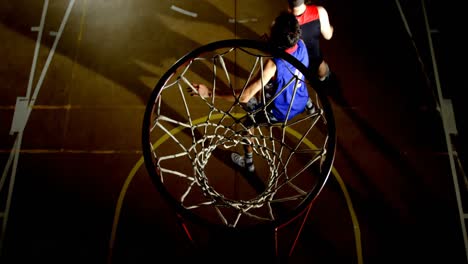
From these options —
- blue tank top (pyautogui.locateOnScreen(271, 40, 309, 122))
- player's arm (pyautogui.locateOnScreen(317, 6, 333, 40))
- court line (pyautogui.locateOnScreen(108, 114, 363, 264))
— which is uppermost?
player's arm (pyautogui.locateOnScreen(317, 6, 333, 40))

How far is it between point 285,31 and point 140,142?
2.34 meters

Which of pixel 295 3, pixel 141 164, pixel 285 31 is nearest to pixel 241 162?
pixel 141 164

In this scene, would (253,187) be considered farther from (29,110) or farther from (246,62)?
(29,110)

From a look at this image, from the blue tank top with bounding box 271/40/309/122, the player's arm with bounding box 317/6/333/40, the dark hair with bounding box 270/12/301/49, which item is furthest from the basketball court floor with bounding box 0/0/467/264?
the dark hair with bounding box 270/12/301/49

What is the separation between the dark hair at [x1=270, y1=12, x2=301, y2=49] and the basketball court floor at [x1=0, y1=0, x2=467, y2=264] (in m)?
1.73

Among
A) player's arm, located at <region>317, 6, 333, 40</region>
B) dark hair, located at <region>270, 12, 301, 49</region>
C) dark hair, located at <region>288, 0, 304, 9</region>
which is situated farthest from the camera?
player's arm, located at <region>317, 6, 333, 40</region>

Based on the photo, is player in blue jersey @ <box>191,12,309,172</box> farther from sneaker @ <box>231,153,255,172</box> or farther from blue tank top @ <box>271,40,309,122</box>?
sneaker @ <box>231,153,255,172</box>

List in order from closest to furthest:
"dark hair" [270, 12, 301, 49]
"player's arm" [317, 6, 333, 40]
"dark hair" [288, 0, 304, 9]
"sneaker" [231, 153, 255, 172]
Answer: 1. "dark hair" [270, 12, 301, 49]
2. "dark hair" [288, 0, 304, 9]
3. "player's arm" [317, 6, 333, 40]
4. "sneaker" [231, 153, 255, 172]

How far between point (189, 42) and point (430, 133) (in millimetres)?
3456

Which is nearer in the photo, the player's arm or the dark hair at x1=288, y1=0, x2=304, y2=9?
the dark hair at x1=288, y1=0, x2=304, y2=9

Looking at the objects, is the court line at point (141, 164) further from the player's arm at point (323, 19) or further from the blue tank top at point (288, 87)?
the player's arm at point (323, 19)

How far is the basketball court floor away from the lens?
339cm

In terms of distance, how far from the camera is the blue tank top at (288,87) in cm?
253

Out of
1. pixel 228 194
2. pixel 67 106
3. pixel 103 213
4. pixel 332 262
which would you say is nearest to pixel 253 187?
pixel 228 194
